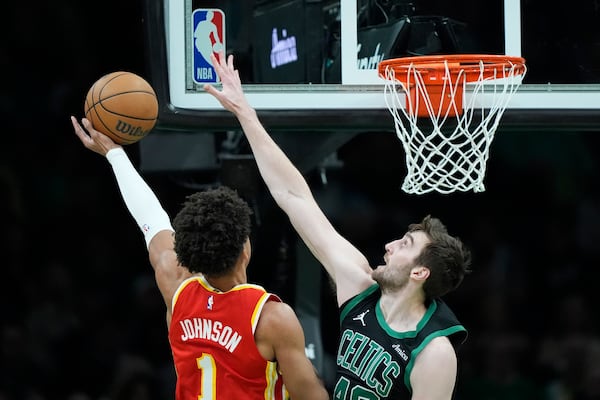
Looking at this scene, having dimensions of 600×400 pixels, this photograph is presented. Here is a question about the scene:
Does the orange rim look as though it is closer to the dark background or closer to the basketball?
the basketball

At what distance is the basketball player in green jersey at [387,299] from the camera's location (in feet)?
10.8

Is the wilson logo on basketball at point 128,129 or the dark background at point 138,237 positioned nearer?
the wilson logo on basketball at point 128,129

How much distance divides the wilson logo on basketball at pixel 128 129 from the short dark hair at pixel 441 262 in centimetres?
114

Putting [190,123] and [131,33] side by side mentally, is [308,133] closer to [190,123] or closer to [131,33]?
[190,123]

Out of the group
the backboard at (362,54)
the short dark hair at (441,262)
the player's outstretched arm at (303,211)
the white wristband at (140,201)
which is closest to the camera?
the short dark hair at (441,262)

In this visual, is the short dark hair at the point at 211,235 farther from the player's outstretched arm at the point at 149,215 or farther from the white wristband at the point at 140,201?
the white wristband at the point at 140,201

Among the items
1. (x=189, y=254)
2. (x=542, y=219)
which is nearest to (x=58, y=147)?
(x=542, y=219)

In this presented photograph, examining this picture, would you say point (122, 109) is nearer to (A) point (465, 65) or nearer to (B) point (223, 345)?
(B) point (223, 345)

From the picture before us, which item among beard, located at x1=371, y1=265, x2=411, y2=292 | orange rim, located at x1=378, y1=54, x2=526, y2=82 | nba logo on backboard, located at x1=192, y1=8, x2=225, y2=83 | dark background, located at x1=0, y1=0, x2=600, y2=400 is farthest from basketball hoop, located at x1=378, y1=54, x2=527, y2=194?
dark background, located at x1=0, y1=0, x2=600, y2=400

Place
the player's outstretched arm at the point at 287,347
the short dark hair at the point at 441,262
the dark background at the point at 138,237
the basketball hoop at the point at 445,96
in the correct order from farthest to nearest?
the dark background at the point at 138,237 < the basketball hoop at the point at 445,96 < the short dark hair at the point at 441,262 < the player's outstretched arm at the point at 287,347

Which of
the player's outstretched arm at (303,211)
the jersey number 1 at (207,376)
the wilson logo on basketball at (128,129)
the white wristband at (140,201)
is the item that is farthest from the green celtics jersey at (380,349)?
the wilson logo on basketball at (128,129)

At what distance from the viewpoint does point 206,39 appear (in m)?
4.39

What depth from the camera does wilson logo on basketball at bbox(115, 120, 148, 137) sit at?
3869 mm

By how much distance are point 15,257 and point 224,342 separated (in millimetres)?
4767
